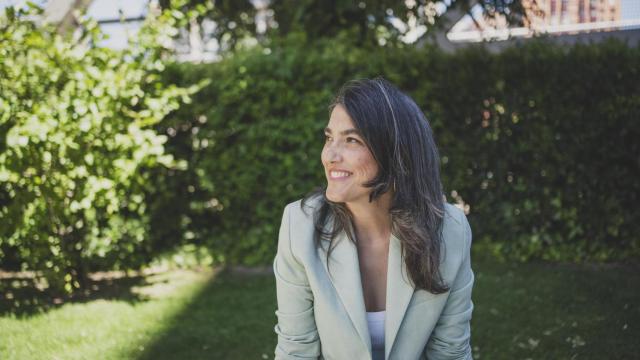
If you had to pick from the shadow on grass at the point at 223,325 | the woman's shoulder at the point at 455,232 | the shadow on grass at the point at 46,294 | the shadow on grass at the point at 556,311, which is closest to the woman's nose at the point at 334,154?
the woman's shoulder at the point at 455,232

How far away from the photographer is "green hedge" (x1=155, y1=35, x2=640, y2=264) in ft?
18.3

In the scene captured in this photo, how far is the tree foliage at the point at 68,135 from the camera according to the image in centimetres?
445

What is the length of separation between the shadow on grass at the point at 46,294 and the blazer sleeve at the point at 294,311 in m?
3.20

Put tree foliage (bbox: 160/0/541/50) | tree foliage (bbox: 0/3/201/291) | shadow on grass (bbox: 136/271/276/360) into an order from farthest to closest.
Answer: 1. tree foliage (bbox: 160/0/541/50)
2. tree foliage (bbox: 0/3/201/291)
3. shadow on grass (bbox: 136/271/276/360)

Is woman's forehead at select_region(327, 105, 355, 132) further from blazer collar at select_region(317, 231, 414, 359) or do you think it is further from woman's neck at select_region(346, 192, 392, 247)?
blazer collar at select_region(317, 231, 414, 359)

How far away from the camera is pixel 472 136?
595 centimetres

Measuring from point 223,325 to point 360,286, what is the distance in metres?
2.54

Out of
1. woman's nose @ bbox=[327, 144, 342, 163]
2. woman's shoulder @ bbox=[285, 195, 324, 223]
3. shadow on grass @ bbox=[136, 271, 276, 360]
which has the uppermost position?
woman's nose @ bbox=[327, 144, 342, 163]

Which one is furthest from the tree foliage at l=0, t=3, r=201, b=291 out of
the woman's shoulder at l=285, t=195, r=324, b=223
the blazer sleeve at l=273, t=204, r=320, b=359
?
the blazer sleeve at l=273, t=204, r=320, b=359

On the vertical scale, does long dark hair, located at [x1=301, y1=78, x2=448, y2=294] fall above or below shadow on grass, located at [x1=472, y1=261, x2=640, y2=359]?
above

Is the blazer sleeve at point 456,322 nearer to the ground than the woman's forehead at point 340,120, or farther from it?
nearer to the ground

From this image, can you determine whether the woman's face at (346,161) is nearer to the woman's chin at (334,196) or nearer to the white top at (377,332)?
the woman's chin at (334,196)

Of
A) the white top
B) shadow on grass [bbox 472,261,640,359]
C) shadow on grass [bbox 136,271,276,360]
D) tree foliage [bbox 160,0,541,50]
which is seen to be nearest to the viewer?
the white top

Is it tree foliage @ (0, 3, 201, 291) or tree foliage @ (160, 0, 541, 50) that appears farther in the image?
tree foliage @ (160, 0, 541, 50)
